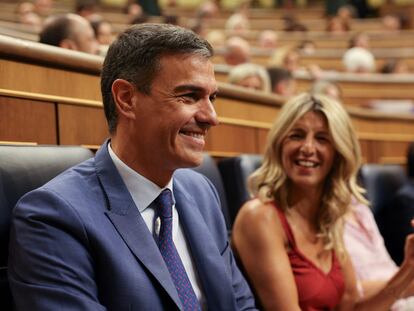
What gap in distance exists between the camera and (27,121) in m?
0.75

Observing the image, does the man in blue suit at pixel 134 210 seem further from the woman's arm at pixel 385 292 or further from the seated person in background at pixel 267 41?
the seated person in background at pixel 267 41

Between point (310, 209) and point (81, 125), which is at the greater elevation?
point (81, 125)

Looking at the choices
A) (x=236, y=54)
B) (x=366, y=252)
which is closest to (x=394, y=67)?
(x=236, y=54)

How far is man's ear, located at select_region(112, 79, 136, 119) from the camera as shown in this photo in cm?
61

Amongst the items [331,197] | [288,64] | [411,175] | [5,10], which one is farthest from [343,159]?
[5,10]

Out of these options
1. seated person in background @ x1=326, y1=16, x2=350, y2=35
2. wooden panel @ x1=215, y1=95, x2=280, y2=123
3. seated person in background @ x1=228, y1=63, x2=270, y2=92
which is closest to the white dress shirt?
wooden panel @ x1=215, y1=95, x2=280, y2=123

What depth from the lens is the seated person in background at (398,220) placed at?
1362mm

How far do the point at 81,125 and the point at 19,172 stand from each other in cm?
24

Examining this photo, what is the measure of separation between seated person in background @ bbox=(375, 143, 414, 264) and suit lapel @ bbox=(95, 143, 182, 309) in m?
0.88

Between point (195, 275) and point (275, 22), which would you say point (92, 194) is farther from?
point (275, 22)

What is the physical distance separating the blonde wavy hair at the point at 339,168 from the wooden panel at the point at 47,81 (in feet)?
0.83

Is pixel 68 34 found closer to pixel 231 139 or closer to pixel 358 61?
pixel 231 139

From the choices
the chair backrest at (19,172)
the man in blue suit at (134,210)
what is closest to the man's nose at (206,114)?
the man in blue suit at (134,210)

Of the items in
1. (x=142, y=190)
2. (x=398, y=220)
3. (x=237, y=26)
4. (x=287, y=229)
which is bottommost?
(x=398, y=220)
